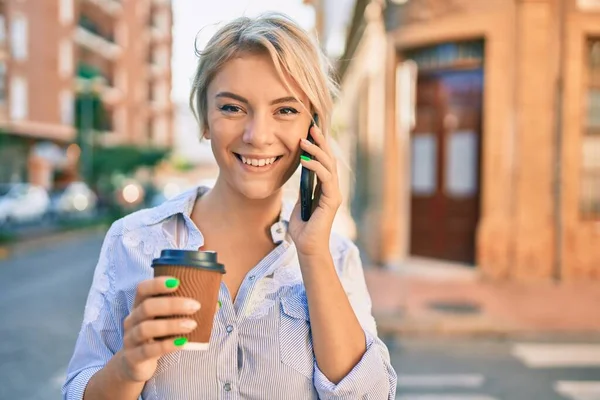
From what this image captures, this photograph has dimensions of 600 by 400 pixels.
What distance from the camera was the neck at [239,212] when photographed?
1712mm

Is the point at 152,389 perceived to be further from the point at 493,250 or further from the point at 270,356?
the point at 493,250

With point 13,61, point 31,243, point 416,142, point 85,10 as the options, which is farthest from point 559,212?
point 85,10

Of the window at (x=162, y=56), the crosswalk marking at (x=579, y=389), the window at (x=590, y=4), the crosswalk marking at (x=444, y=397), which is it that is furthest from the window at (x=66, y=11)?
the crosswalk marking at (x=579, y=389)

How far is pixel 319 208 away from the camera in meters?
1.52

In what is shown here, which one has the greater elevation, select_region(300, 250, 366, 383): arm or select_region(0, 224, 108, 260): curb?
select_region(300, 250, 366, 383): arm

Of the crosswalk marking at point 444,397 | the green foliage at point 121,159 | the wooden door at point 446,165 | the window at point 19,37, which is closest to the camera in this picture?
the crosswalk marking at point 444,397

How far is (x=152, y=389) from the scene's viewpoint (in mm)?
1521

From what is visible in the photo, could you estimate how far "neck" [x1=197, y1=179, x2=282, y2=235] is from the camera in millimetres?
1712

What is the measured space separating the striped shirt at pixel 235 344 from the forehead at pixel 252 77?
1.31ft

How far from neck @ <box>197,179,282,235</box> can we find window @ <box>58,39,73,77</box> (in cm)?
4296

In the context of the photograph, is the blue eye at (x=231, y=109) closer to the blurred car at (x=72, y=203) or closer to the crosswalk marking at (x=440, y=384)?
the crosswalk marking at (x=440, y=384)

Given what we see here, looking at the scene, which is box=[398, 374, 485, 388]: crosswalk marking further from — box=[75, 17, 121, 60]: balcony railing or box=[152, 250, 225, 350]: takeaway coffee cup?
box=[75, 17, 121, 60]: balcony railing

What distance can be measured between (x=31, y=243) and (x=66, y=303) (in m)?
9.32

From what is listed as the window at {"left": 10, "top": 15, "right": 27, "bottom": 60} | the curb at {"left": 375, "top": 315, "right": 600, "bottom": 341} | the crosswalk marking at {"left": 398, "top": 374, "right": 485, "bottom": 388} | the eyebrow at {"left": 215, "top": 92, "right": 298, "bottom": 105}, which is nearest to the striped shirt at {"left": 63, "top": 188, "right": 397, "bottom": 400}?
the eyebrow at {"left": 215, "top": 92, "right": 298, "bottom": 105}
